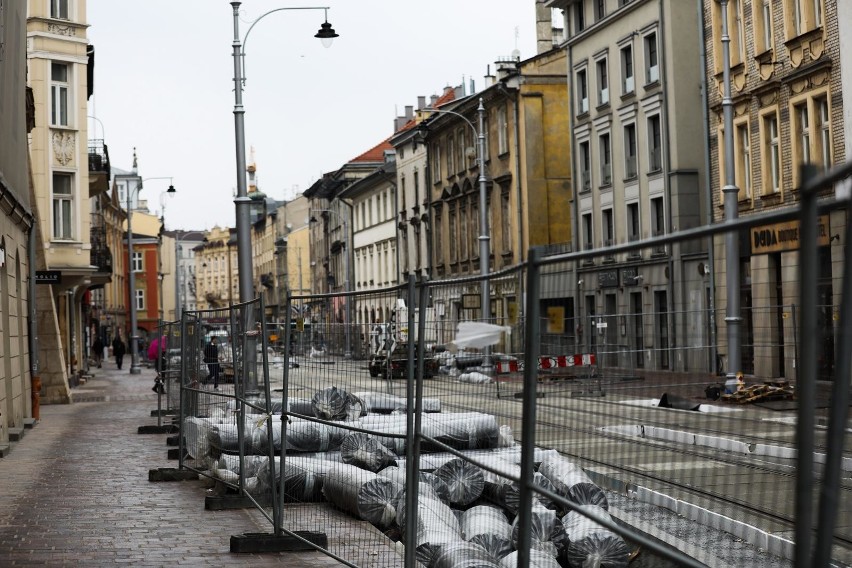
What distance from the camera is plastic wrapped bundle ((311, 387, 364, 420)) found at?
8.95m

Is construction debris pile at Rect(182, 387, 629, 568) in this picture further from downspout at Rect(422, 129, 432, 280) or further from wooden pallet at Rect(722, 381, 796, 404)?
downspout at Rect(422, 129, 432, 280)

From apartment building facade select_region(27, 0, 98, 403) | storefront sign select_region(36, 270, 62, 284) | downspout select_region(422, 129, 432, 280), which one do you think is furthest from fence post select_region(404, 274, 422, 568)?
downspout select_region(422, 129, 432, 280)

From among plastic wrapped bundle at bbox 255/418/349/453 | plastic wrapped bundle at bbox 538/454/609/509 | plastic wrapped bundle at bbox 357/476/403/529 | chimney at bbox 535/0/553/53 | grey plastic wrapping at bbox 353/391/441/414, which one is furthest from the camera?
chimney at bbox 535/0/553/53

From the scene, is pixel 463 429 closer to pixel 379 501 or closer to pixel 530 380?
pixel 530 380

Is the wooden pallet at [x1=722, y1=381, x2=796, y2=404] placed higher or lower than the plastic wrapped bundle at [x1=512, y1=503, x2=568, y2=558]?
higher

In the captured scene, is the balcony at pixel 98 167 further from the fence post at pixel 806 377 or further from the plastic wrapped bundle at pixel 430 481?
the fence post at pixel 806 377

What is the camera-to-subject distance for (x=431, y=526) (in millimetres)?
8773

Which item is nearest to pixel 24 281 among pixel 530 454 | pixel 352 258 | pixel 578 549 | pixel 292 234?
pixel 578 549

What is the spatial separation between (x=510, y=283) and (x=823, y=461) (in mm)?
3270

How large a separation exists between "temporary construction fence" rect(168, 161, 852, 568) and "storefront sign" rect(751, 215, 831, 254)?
3 centimetres

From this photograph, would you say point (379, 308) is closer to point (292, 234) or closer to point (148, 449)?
point (148, 449)

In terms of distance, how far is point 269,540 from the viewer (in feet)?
31.6

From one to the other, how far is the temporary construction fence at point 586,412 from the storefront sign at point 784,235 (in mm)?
26

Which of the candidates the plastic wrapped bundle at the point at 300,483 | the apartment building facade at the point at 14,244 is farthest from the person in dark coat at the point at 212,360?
the apartment building facade at the point at 14,244
